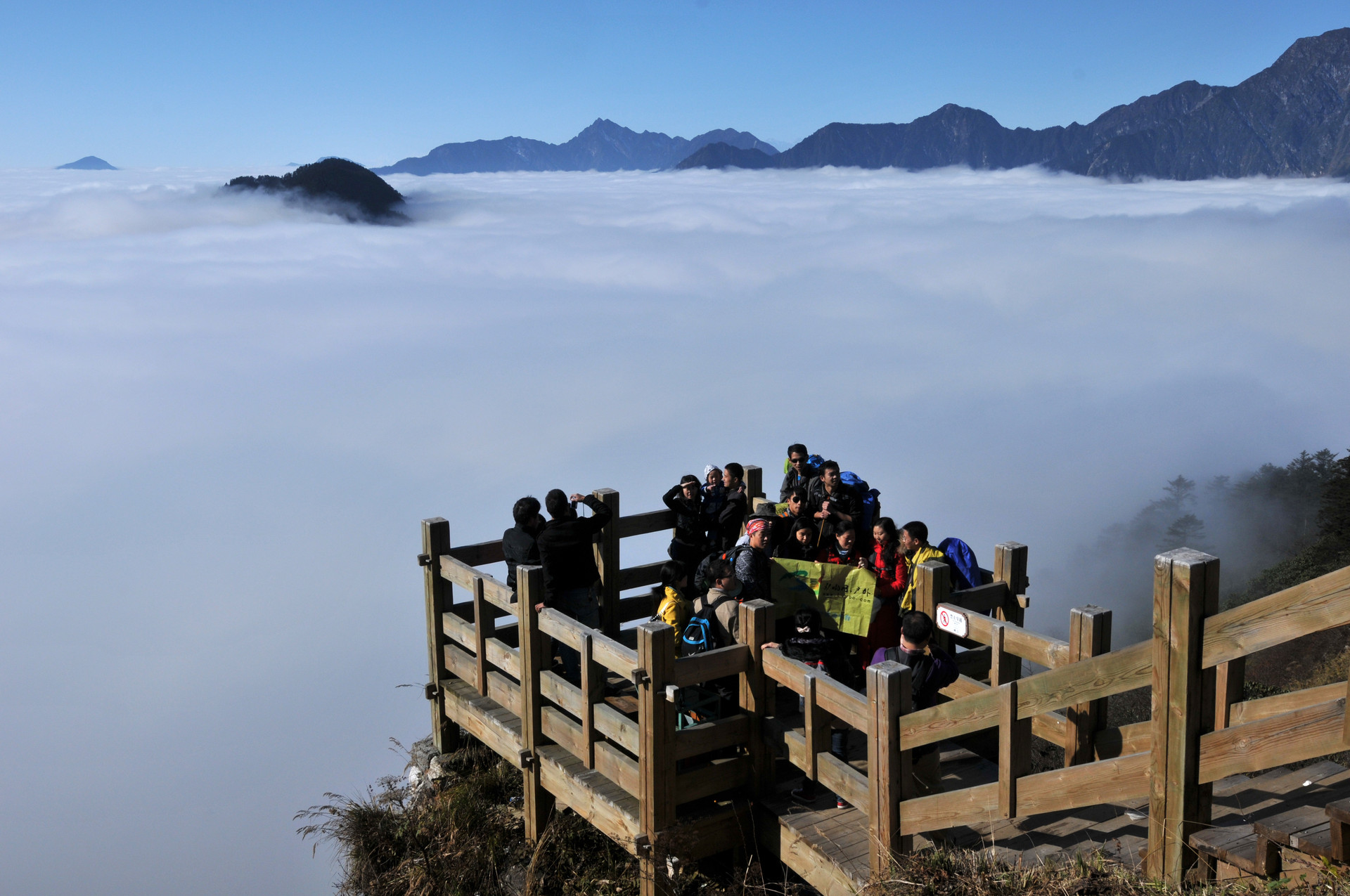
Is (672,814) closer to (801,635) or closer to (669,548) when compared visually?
(801,635)

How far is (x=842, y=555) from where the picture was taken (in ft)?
26.1

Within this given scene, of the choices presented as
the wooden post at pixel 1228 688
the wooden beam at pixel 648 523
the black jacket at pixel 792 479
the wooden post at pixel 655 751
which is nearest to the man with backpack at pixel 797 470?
the black jacket at pixel 792 479

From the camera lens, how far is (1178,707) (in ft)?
14.1

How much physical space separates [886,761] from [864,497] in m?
3.62

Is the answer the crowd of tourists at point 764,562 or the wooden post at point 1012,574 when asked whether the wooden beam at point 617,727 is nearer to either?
the crowd of tourists at point 764,562

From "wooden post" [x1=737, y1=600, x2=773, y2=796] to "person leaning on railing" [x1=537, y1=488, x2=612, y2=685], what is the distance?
1.49 meters

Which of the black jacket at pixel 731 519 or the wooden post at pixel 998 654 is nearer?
the wooden post at pixel 998 654

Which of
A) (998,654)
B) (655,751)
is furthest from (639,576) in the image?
(998,654)

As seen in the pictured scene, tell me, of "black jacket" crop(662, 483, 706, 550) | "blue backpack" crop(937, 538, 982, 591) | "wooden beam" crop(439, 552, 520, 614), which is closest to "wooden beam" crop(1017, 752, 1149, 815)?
"blue backpack" crop(937, 538, 982, 591)

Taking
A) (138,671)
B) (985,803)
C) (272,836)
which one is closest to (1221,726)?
(985,803)

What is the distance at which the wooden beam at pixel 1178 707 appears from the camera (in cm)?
418

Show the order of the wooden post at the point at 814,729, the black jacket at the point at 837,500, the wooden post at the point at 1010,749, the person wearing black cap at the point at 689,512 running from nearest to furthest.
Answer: the wooden post at the point at 1010,749 → the wooden post at the point at 814,729 → the black jacket at the point at 837,500 → the person wearing black cap at the point at 689,512

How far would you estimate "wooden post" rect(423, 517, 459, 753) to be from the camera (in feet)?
29.2

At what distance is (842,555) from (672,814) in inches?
91.5
